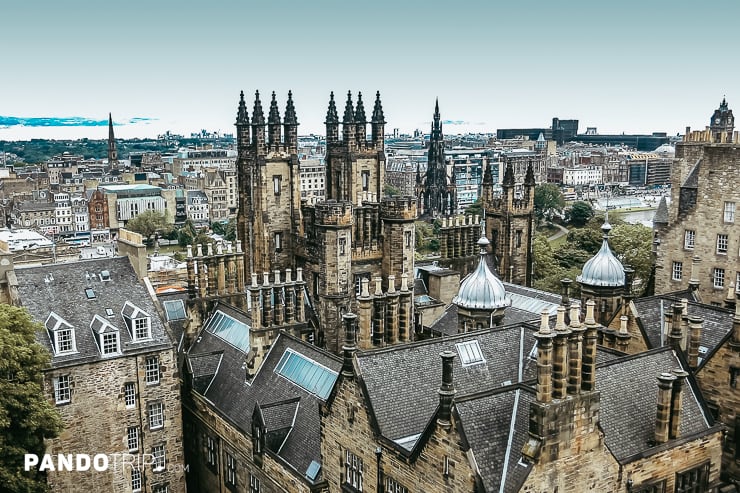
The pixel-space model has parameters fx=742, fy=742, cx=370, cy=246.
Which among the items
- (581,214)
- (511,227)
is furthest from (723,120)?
(511,227)

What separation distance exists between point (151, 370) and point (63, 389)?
14.5ft

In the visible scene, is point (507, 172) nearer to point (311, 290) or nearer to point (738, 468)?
point (311, 290)

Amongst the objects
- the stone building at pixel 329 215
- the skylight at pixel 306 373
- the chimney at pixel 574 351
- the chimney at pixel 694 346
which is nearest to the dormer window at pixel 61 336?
the skylight at pixel 306 373

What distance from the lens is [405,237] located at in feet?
152

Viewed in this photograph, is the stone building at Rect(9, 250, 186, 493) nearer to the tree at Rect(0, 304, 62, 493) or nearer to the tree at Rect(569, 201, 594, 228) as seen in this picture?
the tree at Rect(0, 304, 62, 493)

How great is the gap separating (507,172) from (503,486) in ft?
130

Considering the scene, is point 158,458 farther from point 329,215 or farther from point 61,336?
point 329,215

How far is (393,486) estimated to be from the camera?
26031 millimetres

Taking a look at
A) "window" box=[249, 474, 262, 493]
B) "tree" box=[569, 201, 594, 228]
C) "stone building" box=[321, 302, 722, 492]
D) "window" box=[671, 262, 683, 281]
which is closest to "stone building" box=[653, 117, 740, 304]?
"window" box=[671, 262, 683, 281]

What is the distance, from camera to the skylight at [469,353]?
30.5 m

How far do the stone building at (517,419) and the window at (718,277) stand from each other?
21325mm

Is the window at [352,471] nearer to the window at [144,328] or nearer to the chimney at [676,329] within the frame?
the chimney at [676,329]

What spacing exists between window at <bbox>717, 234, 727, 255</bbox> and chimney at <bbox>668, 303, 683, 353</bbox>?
780 inches

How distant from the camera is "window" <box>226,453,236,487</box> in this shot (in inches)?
1479
